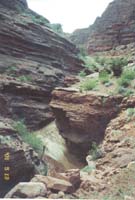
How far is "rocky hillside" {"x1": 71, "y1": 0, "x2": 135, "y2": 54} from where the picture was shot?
1291 inches

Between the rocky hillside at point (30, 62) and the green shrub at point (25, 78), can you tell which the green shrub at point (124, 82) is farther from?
the green shrub at point (25, 78)

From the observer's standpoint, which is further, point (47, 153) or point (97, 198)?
point (47, 153)

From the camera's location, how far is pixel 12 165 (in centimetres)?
1055

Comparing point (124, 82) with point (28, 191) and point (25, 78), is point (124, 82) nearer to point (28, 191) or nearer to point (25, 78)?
point (25, 78)

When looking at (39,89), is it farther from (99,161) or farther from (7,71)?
(99,161)

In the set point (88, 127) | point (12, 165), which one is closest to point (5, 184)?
point (12, 165)

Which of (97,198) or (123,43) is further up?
(123,43)

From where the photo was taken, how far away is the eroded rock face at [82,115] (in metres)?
13.8

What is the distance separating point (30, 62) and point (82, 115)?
298 inches

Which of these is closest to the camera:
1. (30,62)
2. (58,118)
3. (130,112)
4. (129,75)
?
(130,112)

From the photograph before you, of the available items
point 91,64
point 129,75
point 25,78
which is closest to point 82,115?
point 129,75

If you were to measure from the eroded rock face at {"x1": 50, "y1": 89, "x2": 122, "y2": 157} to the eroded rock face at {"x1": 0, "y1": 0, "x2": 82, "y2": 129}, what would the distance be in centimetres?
289

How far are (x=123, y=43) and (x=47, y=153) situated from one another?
1867 cm

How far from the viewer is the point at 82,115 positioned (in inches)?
559
